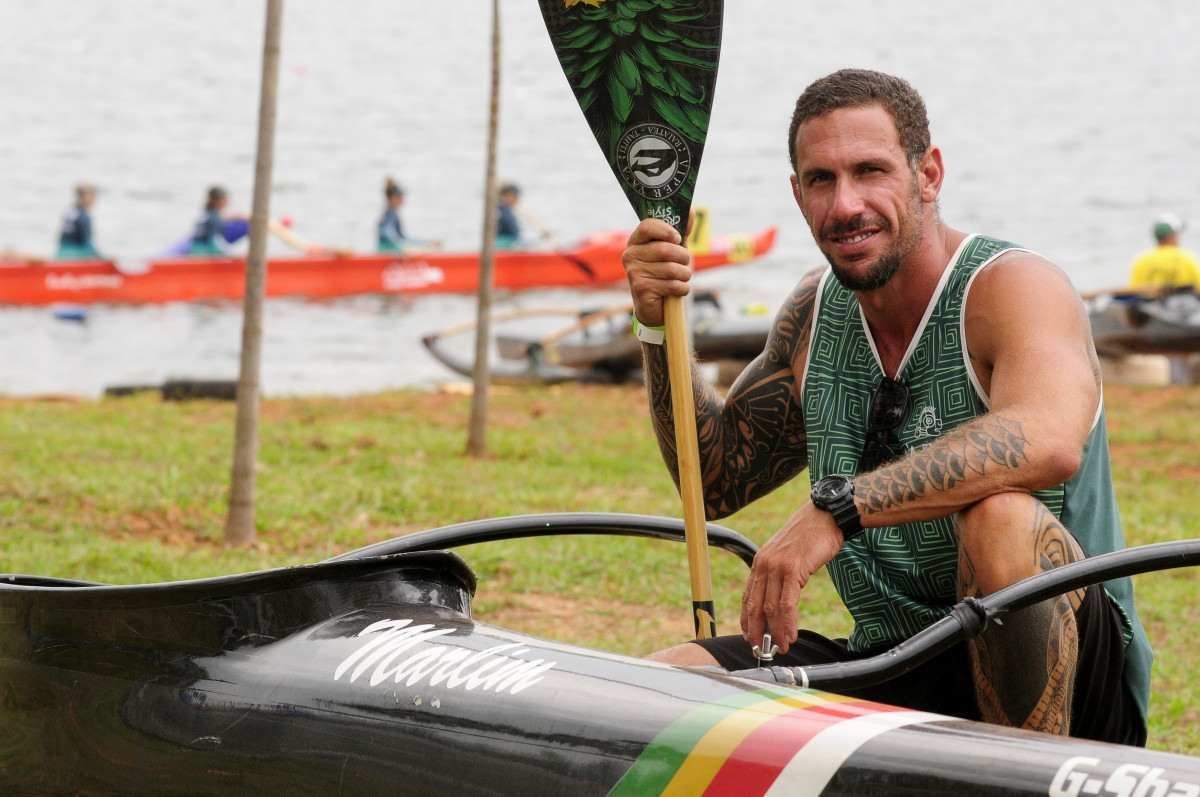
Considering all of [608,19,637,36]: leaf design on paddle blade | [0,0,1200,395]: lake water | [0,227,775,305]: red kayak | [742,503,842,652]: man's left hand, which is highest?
[0,0,1200,395]: lake water

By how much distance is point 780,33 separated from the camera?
64562mm

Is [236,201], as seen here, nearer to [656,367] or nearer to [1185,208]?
[1185,208]

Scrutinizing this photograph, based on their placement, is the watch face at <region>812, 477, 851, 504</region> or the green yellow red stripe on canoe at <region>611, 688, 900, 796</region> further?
the watch face at <region>812, 477, 851, 504</region>

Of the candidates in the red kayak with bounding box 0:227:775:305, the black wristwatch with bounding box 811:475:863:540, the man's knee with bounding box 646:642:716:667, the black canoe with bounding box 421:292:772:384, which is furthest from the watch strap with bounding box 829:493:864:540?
the red kayak with bounding box 0:227:775:305

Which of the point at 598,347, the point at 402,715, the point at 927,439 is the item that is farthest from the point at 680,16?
the point at 598,347

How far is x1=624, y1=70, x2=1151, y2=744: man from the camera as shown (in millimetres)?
2936

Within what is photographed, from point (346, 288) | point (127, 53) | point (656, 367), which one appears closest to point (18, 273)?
point (346, 288)

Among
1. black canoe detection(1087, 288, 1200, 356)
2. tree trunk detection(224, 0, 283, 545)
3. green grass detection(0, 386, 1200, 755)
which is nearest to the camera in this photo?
green grass detection(0, 386, 1200, 755)

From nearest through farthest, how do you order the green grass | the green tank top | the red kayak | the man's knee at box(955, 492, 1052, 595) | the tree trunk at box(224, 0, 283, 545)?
1. the man's knee at box(955, 492, 1052, 595)
2. the green tank top
3. the green grass
4. the tree trunk at box(224, 0, 283, 545)
5. the red kayak

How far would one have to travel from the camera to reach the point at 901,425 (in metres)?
3.29

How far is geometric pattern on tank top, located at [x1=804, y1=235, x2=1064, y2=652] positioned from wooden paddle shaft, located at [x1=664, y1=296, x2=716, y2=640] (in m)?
0.26

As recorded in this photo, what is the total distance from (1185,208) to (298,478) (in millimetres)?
28225

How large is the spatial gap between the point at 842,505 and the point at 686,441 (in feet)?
1.52

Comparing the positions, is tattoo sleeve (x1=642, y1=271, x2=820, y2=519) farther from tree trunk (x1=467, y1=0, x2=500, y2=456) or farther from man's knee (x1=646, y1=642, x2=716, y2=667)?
tree trunk (x1=467, y1=0, x2=500, y2=456)
